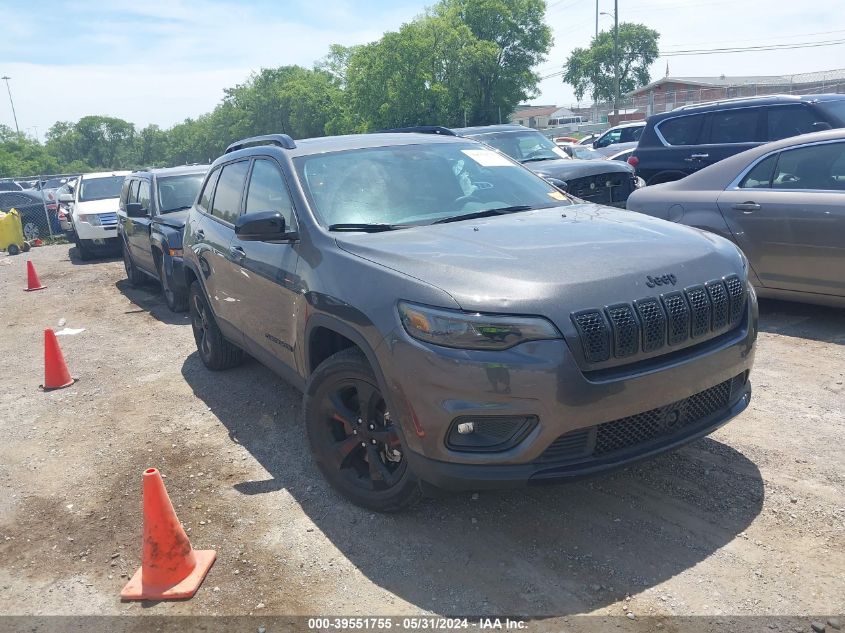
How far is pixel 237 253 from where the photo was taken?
4.82 metres

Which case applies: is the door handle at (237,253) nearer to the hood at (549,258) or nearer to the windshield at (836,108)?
the hood at (549,258)

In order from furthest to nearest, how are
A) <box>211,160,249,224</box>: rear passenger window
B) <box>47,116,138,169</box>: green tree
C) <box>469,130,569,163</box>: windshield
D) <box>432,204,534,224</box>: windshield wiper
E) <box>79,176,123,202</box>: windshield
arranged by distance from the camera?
<box>47,116,138,169</box>: green tree → <box>79,176,123,202</box>: windshield → <box>469,130,569,163</box>: windshield → <box>211,160,249,224</box>: rear passenger window → <box>432,204,534,224</box>: windshield wiper

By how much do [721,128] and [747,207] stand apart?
371 cm

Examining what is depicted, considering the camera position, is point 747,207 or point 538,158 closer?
point 747,207

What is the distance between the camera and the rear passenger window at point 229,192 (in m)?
5.10

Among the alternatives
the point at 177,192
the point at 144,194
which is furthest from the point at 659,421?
the point at 144,194

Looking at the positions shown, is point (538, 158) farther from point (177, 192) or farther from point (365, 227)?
point (365, 227)

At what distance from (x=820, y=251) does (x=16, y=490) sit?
5.99 meters

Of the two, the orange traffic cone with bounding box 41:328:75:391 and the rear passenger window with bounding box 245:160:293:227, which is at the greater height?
the rear passenger window with bounding box 245:160:293:227

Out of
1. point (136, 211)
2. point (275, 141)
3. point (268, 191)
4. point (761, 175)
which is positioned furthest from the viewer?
point (136, 211)

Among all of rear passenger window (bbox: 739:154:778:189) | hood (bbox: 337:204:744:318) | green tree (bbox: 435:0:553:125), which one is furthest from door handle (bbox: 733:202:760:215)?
green tree (bbox: 435:0:553:125)

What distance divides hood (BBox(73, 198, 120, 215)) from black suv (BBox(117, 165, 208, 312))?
3877 mm

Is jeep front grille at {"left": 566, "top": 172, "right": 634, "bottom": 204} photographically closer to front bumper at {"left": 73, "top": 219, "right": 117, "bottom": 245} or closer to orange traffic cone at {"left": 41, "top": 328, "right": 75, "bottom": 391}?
orange traffic cone at {"left": 41, "top": 328, "right": 75, "bottom": 391}

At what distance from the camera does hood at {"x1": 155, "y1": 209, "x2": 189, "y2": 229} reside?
8820mm
